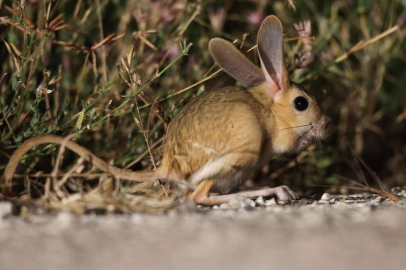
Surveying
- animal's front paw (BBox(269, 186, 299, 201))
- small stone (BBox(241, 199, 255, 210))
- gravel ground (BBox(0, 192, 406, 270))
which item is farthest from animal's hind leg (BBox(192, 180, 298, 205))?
gravel ground (BBox(0, 192, 406, 270))

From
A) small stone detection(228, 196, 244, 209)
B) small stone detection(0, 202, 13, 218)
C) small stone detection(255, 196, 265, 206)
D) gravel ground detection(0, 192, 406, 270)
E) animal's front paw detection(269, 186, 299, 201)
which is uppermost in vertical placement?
small stone detection(0, 202, 13, 218)

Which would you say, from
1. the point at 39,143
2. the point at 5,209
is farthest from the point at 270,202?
the point at 5,209

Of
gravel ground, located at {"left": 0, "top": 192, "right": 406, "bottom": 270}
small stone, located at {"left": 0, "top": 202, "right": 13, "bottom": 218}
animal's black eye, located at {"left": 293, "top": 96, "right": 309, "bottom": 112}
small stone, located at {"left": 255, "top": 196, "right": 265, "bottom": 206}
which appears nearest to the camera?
gravel ground, located at {"left": 0, "top": 192, "right": 406, "bottom": 270}

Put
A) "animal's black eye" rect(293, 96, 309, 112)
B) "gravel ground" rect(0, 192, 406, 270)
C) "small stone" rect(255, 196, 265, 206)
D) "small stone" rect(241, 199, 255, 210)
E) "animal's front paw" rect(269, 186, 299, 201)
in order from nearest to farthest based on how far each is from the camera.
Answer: "gravel ground" rect(0, 192, 406, 270)
"small stone" rect(241, 199, 255, 210)
"small stone" rect(255, 196, 265, 206)
"animal's front paw" rect(269, 186, 299, 201)
"animal's black eye" rect(293, 96, 309, 112)

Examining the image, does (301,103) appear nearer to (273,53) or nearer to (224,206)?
(273,53)

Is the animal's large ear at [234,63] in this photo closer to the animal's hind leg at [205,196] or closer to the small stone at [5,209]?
the animal's hind leg at [205,196]

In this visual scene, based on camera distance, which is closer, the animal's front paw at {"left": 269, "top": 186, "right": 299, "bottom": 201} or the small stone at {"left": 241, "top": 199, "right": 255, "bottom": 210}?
the small stone at {"left": 241, "top": 199, "right": 255, "bottom": 210}

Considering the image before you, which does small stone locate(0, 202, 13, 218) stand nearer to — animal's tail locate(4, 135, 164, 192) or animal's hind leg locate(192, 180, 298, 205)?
animal's tail locate(4, 135, 164, 192)
